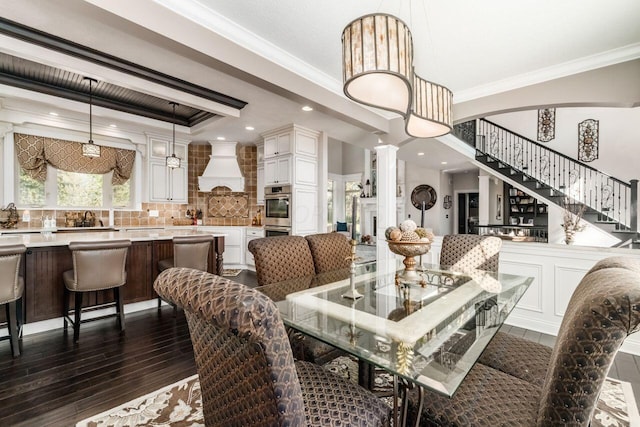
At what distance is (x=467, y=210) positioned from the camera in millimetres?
10695

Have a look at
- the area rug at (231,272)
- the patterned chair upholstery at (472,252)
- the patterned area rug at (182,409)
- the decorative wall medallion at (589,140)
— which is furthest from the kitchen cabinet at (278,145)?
the decorative wall medallion at (589,140)

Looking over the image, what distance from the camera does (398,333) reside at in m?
1.24

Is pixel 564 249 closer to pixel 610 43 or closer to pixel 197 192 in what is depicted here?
pixel 610 43

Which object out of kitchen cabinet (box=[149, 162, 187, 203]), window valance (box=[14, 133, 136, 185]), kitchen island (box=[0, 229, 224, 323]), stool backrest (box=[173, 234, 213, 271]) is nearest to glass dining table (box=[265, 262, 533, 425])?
stool backrest (box=[173, 234, 213, 271])

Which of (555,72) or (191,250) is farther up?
(555,72)

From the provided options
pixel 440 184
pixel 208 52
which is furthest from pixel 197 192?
pixel 440 184

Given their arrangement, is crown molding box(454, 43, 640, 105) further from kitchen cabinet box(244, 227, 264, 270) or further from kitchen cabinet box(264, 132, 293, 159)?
kitchen cabinet box(244, 227, 264, 270)

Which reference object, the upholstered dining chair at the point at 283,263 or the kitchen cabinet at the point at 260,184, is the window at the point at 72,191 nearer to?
the kitchen cabinet at the point at 260,184

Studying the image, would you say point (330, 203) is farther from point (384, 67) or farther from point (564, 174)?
point (384, 67)

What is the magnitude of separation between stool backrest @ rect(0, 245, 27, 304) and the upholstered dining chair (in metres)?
1.83

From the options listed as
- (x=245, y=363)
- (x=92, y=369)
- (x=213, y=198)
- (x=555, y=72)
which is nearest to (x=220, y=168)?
(x=213, y=198)

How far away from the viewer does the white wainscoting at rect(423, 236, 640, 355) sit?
2.70 meters

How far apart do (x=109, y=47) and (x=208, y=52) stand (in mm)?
1084

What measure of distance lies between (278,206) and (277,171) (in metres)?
0.63
